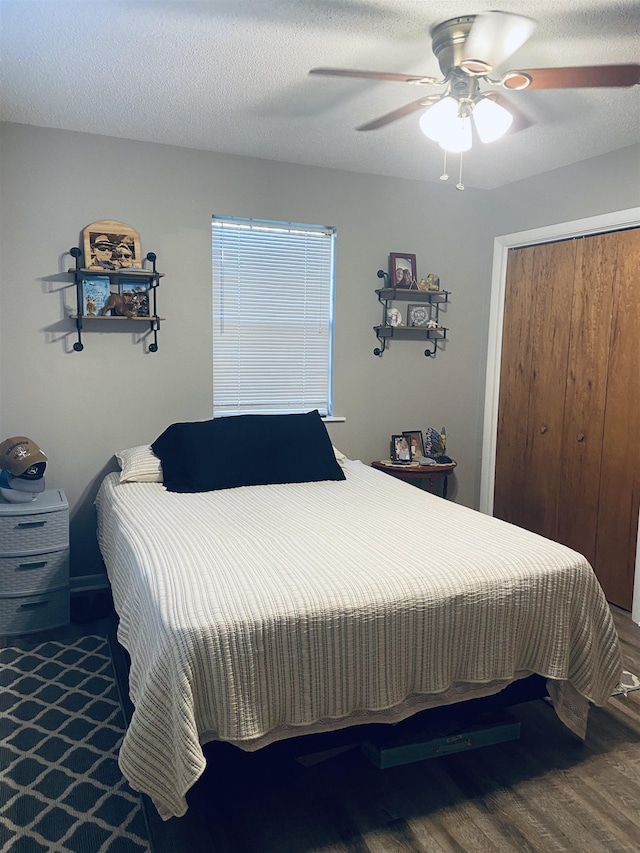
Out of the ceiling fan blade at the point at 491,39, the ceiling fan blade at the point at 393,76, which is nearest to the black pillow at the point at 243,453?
the ceiling fan blade at the point at 393,76

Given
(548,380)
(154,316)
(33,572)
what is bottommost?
(33,572)

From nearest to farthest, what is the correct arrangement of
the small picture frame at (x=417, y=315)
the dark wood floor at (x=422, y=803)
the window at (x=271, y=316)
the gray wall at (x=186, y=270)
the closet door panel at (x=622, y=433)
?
the dark wood floor at (x=422, y=803), the gray wall at (x=186, y=270), the closet door panel at (x=622, y=433), the window at (x=271, y=316), the small picture frame at (x=417, y=315)

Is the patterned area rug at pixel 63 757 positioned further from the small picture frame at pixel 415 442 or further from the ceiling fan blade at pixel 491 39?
the ceiling fan blade at pixel 491 39

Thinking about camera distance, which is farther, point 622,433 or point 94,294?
point 622,433

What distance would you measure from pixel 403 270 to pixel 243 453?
5.49ft

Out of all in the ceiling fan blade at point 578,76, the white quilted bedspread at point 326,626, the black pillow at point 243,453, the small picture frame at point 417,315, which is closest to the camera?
the white quilted bedspread at point 326,626

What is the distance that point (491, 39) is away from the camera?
1817mm

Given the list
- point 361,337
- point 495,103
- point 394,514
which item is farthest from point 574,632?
point 361,337

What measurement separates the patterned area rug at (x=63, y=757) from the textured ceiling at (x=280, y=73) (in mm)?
2402

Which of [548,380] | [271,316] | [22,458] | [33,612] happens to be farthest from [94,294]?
[548,380]

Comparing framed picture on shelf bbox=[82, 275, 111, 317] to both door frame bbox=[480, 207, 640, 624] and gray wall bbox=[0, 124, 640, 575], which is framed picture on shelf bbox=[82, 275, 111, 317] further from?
door frame bbox=[480, 207, 640, 624]

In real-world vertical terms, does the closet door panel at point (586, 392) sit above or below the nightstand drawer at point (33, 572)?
above

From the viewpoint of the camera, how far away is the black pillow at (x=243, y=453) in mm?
3113

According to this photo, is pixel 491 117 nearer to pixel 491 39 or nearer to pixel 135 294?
pixel 491 39
